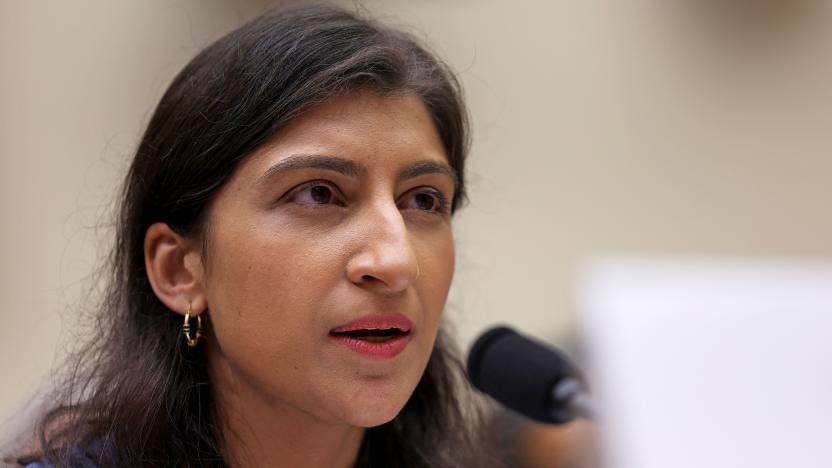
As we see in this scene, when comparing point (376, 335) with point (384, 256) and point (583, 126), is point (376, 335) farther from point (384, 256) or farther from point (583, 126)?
point (583, 126)

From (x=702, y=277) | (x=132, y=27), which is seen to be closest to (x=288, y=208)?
(x=702, y=277)

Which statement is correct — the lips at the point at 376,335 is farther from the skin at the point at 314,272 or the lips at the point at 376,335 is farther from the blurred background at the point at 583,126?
the blurred background at the point at 583,126

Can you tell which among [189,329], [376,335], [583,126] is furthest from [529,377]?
[583,126]

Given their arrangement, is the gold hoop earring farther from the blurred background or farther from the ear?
the blurred background

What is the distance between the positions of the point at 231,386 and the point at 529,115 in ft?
5.84

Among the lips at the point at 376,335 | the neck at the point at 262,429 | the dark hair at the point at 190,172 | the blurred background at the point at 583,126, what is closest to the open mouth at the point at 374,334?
the lips at the point at 376,335

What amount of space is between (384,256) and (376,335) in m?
0.12

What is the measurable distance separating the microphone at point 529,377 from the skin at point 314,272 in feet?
0.73

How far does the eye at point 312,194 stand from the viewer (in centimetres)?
133

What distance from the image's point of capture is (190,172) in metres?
1.39

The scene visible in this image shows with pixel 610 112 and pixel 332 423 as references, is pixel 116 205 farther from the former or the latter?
pixel 610 112

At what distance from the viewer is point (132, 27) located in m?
2.69

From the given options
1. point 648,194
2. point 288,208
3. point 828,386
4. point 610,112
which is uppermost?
point 828,386

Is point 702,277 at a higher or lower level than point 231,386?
higher
